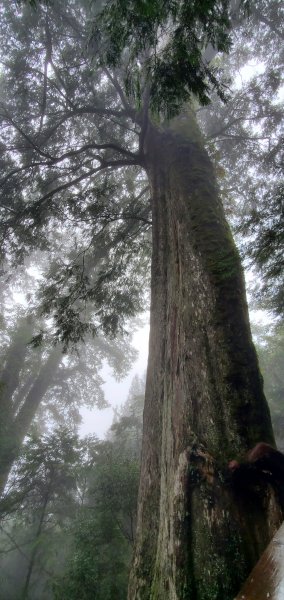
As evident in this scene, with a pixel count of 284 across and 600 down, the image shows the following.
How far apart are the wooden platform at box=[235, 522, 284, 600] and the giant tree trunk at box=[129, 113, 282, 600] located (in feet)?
4.01

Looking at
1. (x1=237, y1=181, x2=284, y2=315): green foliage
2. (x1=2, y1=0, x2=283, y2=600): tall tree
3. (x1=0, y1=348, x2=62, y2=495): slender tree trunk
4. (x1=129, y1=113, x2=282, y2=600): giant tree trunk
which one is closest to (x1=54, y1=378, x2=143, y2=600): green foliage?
(x1=0, y1=348, x2=62, y2=495): slender tree trunk

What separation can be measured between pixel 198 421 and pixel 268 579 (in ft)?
6.29

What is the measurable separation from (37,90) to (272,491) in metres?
9.07

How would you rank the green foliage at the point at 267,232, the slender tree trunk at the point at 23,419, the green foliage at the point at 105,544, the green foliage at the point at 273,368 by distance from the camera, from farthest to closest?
the green foliage at the point at 273,368 → the slender tree trunk at the point at 23,419 → the green foliage at the point at 105,544 → the green foliage at the point at 267,232

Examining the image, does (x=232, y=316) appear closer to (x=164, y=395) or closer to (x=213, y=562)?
(x=164, y=395)

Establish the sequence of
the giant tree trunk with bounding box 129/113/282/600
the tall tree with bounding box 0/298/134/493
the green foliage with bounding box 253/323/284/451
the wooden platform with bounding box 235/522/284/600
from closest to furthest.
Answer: the wooden platform with bounding box 235/522/284/600
the giant tree trunk with bounding box 129/113/282/600
the tall tree with bounding box 0/298/134/493
the green foliage with bounding box 253/323/284/451

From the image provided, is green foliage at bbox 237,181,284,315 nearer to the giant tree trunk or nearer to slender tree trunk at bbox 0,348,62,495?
the giant tree trunk

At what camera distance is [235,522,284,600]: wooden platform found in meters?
0.90

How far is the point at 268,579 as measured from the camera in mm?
980

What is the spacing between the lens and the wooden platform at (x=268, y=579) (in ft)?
2.96

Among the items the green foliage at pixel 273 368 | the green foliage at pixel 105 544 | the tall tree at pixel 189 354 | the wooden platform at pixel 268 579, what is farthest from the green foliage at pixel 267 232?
the green foliage at pixel 273 368

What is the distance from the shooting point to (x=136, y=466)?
33.1ft

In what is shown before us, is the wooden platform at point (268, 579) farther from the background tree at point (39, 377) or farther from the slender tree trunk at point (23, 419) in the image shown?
the slender tree trunk at point (23, 419)

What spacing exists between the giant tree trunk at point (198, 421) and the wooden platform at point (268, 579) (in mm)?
1222
